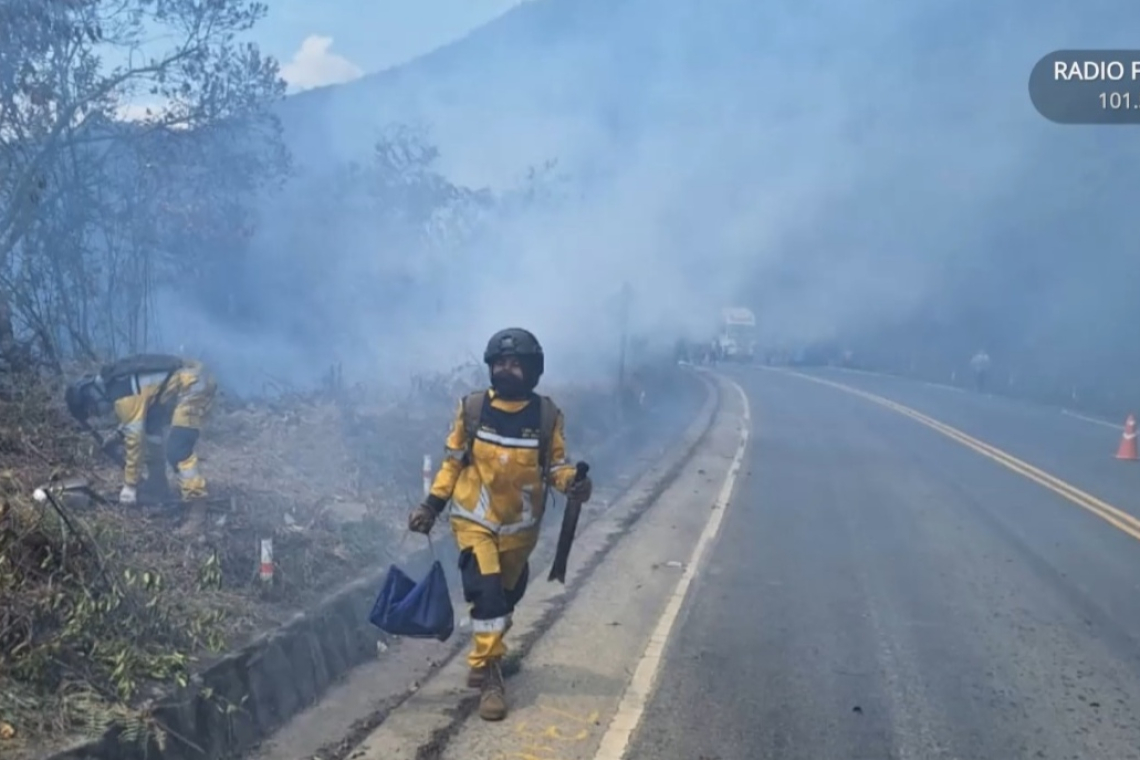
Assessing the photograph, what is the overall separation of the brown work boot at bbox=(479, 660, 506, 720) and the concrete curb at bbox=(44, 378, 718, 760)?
0.48 m

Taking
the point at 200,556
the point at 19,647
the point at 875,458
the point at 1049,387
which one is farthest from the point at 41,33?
the point at 1049,387

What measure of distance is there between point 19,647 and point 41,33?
782 centimetres

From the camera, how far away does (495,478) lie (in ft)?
19.3

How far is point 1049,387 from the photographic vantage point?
1407 inches

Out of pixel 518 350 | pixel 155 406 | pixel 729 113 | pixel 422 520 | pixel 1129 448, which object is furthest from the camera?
pixel 729 113

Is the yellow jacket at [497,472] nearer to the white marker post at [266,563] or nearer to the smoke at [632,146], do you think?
the white marker post at [266,563]

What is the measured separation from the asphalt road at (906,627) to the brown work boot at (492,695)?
2.12 feet

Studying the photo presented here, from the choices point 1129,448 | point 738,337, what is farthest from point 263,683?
point 738,337

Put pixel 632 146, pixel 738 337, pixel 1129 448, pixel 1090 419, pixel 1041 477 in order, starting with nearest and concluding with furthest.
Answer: pixel 1041 477 → pixel 1129 448 → pixel 632 146 → pixel 1090 419 → pixel 738 337

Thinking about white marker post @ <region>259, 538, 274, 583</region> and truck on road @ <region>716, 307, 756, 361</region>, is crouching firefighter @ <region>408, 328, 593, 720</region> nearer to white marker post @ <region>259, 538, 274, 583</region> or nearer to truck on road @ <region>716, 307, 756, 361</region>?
white marker post @ <region>259, 538, 274, 583</region>

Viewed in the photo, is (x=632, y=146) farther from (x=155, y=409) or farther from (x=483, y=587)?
(x=483, y=587)

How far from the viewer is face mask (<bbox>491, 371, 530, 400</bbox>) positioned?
5895 mm

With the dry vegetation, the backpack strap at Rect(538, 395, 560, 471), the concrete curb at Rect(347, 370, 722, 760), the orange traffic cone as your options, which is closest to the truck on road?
the orange traffic cone

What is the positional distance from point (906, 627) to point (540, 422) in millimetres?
3017
